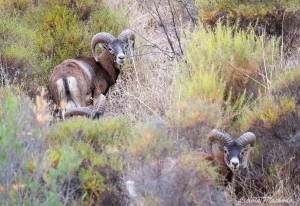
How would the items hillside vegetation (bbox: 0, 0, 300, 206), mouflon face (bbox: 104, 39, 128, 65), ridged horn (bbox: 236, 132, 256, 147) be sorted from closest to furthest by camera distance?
hillside vegetation (bbox: 0, 0, 300, 206), ridged horn (bbox: 236, 132, 256, 147), mouflon face (bbox: 104, 39, 128, 65)

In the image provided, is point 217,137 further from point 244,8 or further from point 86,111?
point 244,8

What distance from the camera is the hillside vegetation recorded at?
847 centimetres

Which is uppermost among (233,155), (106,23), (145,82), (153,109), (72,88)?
(106,23)

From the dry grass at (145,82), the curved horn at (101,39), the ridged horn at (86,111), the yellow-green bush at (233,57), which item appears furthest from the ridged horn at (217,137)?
the curved horn at (101,39)

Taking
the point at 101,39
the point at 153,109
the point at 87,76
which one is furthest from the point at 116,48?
the point at 153,109

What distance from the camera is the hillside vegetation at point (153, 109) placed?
8.47 metres

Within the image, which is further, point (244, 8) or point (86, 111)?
point (244, 8)

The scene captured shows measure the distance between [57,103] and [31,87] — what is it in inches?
59.3

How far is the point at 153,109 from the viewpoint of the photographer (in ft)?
42.7

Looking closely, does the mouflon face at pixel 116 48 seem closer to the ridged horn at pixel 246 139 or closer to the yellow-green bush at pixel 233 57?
the yellow-green bush at pixel 233 57

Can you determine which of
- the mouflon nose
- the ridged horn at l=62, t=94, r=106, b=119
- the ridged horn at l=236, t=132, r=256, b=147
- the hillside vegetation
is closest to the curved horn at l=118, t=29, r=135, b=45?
the mouflon nose

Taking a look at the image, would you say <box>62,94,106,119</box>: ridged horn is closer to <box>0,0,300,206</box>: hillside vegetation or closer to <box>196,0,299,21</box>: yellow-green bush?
<box>0,0,300,206</box>: hillside vegetation

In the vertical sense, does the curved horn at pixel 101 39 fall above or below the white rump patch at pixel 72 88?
above

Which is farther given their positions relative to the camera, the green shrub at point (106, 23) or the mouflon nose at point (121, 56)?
the green shrub at point (106, 23)
